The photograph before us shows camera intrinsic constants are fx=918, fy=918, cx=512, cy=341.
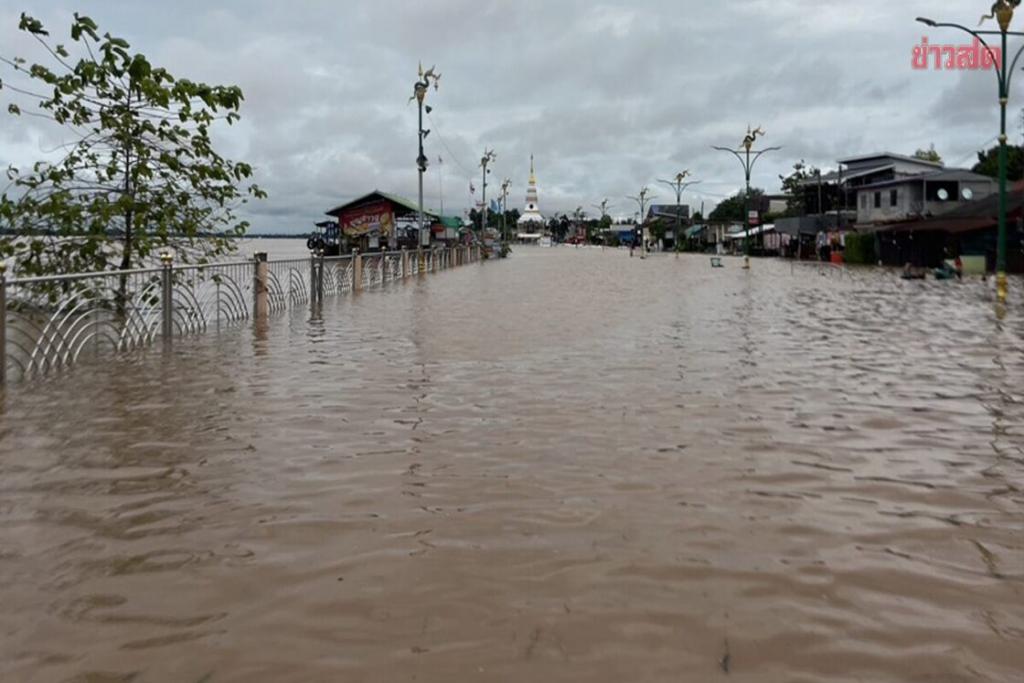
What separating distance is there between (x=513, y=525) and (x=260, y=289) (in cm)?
1340

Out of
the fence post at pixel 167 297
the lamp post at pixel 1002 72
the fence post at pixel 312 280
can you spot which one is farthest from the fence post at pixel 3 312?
the lamp post at pixel 1002 72

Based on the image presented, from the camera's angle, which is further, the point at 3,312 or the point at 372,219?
the point at 372,219

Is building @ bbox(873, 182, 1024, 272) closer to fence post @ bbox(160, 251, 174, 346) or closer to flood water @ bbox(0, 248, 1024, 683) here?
flood water @ bbox(0, 248, 1024, 683)

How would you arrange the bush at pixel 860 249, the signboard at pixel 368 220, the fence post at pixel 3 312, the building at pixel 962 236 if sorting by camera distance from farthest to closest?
1. the signboard at pixel 368 220
2. the bush at pixel 860 249
3. the building at pixel 962 236
4. the fence post at pixel 3 312

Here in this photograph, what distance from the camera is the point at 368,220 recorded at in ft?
187

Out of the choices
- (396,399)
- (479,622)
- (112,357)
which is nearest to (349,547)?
(479,622)

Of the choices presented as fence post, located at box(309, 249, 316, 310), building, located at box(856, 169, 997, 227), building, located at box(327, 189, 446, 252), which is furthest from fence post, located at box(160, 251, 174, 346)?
building, located at box(856, 169, 997, 227)

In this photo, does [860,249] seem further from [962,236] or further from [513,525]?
[513,525]

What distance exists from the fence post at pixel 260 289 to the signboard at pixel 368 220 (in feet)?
126

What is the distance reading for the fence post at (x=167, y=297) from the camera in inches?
508

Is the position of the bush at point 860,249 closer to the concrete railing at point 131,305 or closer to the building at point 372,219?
the building at point 372,219

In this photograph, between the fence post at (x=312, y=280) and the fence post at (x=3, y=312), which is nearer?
the fence post at (x=3, y=312)

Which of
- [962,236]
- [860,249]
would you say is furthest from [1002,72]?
[860,249]

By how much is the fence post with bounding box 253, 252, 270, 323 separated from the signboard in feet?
126
